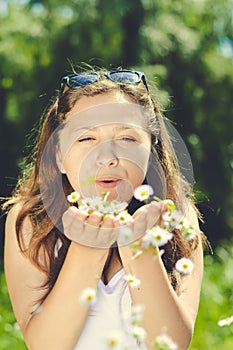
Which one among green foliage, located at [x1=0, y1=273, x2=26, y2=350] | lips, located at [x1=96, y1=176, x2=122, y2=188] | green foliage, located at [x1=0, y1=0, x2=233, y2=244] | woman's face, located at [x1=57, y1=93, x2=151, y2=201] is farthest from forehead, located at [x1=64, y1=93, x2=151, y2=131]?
green foliage, located at [x1=0, y1=0, x2=233, y2=244]

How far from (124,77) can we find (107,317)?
0.64 m

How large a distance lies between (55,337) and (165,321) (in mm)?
250

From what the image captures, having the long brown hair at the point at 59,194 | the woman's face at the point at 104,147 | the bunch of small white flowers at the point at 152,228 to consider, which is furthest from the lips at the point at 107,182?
the long brown hair at the point at 59,194

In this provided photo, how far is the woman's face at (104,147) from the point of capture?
73.6 inches

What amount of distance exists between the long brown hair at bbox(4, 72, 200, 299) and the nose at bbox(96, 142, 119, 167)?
243 millimetres

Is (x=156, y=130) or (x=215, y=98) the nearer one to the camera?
(x=156, y=130)

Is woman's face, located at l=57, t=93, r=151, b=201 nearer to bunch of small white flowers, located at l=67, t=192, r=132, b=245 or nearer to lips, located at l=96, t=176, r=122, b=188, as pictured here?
lips, located at l=96, t=176, r=122, b=188

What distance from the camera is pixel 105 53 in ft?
15.9

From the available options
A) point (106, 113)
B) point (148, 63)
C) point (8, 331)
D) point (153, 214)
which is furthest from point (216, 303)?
point (153, 214)

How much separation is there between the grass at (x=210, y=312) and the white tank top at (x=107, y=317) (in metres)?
1.40

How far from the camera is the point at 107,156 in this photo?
1.88 meters

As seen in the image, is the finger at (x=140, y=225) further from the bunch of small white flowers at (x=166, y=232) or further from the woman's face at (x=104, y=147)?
the woman's face at (x=104, y=147)

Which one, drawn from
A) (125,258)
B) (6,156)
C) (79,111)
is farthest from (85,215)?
(6,156)

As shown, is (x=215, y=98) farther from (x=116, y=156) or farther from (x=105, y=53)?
(x=116, y=156)
